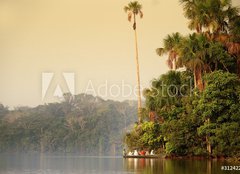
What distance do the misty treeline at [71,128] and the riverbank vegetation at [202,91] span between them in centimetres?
3312

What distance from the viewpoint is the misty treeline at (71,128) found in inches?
2537

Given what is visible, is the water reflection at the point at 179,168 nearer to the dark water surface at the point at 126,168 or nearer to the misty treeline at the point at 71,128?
the dark water surface at the point at 126,168

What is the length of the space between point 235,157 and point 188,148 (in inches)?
159

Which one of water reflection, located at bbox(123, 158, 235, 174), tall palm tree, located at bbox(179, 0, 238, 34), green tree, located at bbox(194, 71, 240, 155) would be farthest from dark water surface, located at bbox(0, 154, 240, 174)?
tall palm tree, located at bbox(179, 0, 238, 34)

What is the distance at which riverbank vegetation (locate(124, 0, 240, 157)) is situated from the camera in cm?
2180

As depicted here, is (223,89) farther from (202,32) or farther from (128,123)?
(128,123)

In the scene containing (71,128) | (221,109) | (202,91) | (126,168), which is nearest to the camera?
(126,168)

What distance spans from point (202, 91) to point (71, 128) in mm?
44138

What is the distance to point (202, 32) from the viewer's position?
26.0 m

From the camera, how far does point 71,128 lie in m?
66.1

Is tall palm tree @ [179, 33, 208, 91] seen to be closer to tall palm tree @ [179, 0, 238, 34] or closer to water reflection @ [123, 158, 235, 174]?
tall palm tree @ [179, 0, 238, 34]

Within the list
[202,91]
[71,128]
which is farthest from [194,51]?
[71,128]

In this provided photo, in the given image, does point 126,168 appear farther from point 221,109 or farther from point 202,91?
point 202,91

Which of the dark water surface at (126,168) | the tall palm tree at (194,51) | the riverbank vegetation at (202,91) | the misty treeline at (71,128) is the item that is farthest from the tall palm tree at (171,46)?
the misty treeline at (71,128)
